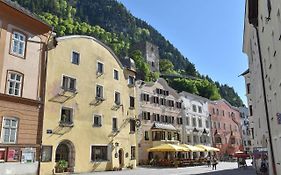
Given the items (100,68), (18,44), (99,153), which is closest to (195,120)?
(100,68)

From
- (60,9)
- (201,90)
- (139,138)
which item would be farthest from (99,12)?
(139,138)

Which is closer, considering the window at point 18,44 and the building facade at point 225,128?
the window at point 18,44

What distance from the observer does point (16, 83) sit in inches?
957

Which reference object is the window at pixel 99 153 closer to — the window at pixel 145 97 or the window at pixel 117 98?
the window at pixel 117 98

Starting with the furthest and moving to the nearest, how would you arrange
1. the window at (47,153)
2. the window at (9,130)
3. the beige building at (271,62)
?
the window at (47,153) → the window at (9,130) → the beige building at (271,62)

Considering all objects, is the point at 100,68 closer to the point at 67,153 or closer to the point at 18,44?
the point at 67,153

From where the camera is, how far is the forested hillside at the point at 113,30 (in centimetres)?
10619

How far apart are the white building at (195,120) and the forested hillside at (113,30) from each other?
34417 mm

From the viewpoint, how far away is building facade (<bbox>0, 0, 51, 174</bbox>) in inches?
897

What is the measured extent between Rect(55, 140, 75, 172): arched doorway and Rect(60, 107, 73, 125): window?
1.98m

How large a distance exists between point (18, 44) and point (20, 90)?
12.8 ft

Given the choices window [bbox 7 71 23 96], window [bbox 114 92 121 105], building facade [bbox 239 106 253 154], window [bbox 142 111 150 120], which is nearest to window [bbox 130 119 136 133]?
window [bbox 114 92 121 105]

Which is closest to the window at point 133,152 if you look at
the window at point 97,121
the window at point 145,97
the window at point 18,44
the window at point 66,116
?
the window at point 97,121

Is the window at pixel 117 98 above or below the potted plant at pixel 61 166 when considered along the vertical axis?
above
